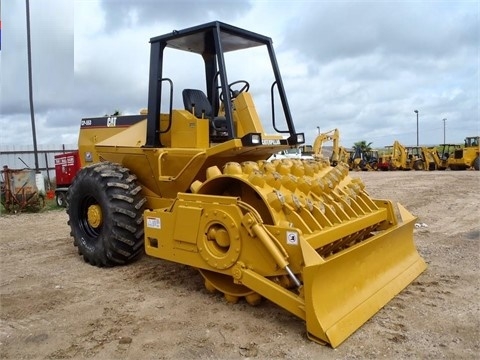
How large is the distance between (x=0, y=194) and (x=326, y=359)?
425 inches

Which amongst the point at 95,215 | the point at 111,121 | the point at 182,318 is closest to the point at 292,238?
the point at 182,318

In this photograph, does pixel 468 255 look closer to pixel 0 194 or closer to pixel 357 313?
pixel 357 313

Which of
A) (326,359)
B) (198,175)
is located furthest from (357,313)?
(198,175)

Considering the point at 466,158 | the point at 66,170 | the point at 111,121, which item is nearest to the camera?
the point at 111,121

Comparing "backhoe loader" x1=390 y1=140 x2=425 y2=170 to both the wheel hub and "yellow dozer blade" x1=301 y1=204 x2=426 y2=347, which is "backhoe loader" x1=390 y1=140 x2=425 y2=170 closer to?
"yellow dozer blade" x1=301 y1=204 x2=426 y2=347

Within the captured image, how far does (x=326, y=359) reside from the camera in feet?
10.7

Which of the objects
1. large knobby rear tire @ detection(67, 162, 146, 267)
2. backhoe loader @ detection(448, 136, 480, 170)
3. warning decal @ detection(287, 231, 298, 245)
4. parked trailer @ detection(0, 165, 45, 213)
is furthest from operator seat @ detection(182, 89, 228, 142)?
backhoe loader @ detection(448, 136, 480, 170)

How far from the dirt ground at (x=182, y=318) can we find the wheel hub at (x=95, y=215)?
555 millimetres

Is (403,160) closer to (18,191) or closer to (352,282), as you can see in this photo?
(18,191)

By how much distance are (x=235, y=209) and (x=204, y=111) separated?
184cm

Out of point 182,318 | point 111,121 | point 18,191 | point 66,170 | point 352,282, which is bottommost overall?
point 182,318

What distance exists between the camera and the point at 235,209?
412 centimetres

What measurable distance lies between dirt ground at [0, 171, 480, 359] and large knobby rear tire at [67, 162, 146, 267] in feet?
0.75

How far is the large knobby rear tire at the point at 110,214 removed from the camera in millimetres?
5324
